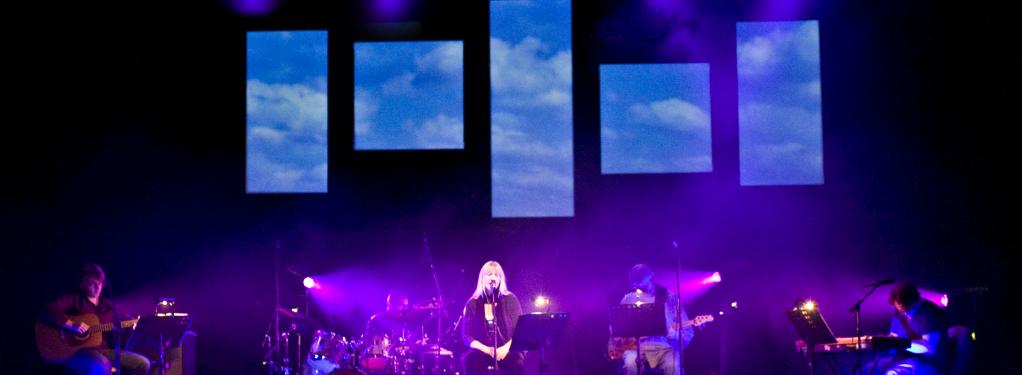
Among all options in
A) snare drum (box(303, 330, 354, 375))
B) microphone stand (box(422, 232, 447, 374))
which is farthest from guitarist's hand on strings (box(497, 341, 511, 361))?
snare drum (box(303, 330, 354, 375))

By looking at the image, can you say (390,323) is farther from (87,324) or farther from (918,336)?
(918,336)

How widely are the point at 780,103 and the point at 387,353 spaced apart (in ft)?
15.1

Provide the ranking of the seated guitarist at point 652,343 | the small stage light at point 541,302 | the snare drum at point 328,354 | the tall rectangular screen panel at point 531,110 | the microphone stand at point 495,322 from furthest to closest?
the tall rectangular screen panel at point 531,110
the small stage light at point 541,302
the snare drum at point 328,354
the seated guitarist at point 652,343
the microphone stand at point 495,322

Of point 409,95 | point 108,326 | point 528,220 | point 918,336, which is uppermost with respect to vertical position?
point 409,95

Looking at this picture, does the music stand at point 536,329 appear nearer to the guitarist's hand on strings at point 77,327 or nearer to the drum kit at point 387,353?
the drum kit at point 387,353

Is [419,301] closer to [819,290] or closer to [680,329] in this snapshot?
[680,329]

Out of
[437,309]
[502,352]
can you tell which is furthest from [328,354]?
[502,352]

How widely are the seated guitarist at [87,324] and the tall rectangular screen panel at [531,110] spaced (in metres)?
3.63

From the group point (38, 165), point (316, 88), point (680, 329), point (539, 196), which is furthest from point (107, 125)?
point (680, 329)

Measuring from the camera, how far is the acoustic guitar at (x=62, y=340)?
319 inches

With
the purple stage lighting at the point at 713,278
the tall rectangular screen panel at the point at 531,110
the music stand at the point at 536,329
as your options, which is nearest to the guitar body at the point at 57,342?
the music stand at the point at 536,329

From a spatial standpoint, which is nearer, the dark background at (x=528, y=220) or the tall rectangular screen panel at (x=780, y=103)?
the dark background at (x=528, y=220)

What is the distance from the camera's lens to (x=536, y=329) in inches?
289

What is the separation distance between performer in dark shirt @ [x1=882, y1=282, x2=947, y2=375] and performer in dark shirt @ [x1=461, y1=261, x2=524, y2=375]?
10.3 ft
